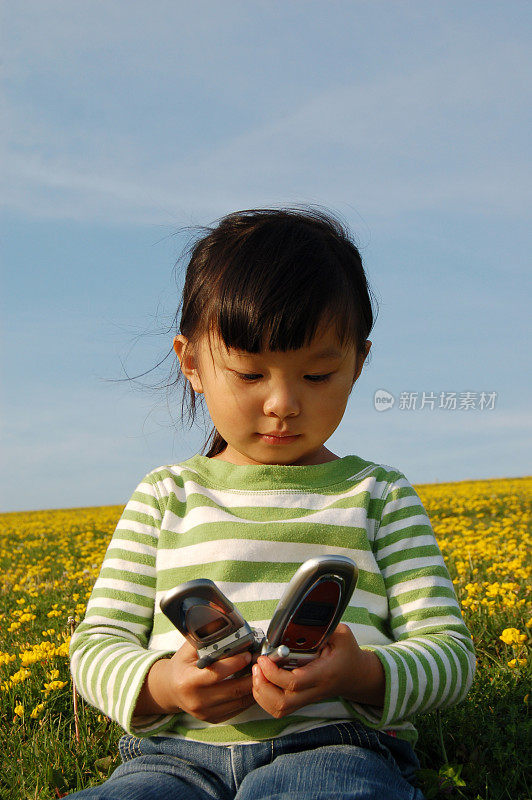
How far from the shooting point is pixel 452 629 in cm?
244

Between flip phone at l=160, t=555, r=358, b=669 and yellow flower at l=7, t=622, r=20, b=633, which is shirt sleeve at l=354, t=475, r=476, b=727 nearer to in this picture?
flip phone at l=160, t=555, r=358, b=669

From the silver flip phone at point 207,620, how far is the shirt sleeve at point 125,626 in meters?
0.37

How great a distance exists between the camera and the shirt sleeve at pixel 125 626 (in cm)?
232

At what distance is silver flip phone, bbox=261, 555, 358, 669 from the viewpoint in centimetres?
179

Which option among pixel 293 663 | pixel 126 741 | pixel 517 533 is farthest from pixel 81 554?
pixel 293 663

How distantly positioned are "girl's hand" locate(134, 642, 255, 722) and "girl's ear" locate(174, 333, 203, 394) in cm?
104

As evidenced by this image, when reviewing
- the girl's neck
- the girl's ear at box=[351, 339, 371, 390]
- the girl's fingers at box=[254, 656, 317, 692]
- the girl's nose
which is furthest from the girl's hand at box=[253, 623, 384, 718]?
the girl's ear at box=[351, 339, 371, 390]

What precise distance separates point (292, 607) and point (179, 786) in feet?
2.41

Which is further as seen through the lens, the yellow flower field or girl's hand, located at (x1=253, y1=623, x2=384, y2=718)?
the yellow flower field

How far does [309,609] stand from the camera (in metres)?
1.87

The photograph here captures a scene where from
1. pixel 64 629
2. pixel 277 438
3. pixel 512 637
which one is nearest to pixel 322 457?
pixel 277 438

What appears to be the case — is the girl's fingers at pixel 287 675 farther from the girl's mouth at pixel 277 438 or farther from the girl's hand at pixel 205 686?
the girl's mouth at pixel 277 438

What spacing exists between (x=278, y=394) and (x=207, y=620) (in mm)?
774

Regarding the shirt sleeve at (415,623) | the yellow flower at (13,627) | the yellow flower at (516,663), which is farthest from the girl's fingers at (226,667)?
the yellow flower at (13,627)
